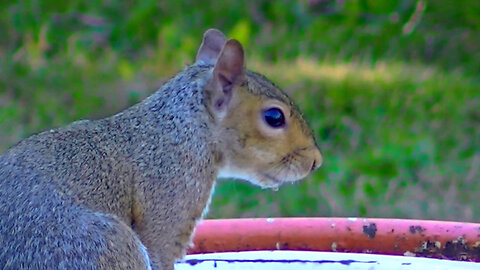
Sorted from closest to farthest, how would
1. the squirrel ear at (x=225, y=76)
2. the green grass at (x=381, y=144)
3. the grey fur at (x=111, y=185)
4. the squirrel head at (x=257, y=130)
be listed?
the grey fur at (x=111, y=185), the squirrel ear at (x=225, y=76), the squirrel head at (x=257, y=130), the green grass at (x=381, y=144)

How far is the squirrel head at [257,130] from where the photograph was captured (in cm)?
228

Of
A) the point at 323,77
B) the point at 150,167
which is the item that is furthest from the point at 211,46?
the point at 323,77

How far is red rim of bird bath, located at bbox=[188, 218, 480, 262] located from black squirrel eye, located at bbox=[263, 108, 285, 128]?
0.23 m

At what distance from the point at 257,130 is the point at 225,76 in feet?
0.47

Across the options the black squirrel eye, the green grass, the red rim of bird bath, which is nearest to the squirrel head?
the black squirrel eye

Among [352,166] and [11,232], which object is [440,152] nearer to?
[352,166]

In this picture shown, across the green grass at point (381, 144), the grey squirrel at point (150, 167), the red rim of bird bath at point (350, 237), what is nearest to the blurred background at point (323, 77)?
the green grass at point (381, 144)

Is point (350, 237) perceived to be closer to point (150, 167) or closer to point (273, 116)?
point (273, 116)

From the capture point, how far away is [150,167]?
85.7 inches

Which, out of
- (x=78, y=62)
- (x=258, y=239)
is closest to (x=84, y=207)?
(x=258, y=239)

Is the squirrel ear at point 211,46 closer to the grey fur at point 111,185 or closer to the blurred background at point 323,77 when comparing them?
the grey fur at point 111,185

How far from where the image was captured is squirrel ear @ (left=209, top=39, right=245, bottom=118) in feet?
7.09

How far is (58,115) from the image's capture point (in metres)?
4.40

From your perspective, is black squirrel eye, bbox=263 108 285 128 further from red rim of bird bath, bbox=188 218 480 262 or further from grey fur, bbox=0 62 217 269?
red rim of bird bath, bbox=188 218 480 262
